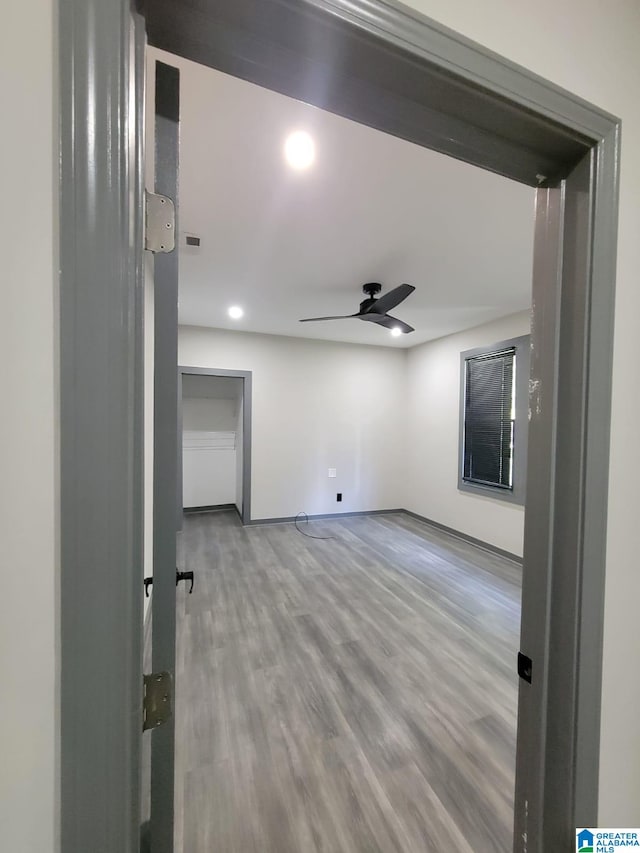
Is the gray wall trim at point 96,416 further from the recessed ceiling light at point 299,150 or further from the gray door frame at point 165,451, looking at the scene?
the recessed ceiling light at point 299,150

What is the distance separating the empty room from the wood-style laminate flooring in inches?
0.4

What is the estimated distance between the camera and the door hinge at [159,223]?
20.3 inches

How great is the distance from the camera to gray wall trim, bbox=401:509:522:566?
3568mm

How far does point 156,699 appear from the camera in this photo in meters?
0.52

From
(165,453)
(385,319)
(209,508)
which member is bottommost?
(209,508)

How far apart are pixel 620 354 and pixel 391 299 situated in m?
1.90

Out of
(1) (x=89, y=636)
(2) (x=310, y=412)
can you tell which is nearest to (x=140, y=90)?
(1) (x=89, y=636)

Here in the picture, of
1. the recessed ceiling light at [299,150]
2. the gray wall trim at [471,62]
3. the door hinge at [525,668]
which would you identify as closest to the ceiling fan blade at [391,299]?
the recessed ceiling light at [299,150]

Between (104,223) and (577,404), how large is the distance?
899 mm

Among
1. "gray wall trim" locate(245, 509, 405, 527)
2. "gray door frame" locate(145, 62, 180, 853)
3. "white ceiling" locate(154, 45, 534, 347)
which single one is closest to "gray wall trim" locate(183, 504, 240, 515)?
"gray wall trim" locate(245, 509, 405, 527)

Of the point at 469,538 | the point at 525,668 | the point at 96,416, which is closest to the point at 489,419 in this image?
the point at 469,538

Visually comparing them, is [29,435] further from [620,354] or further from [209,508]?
[209,508]

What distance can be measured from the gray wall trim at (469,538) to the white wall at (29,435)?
3.93m

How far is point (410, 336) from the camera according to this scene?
4488 mm
